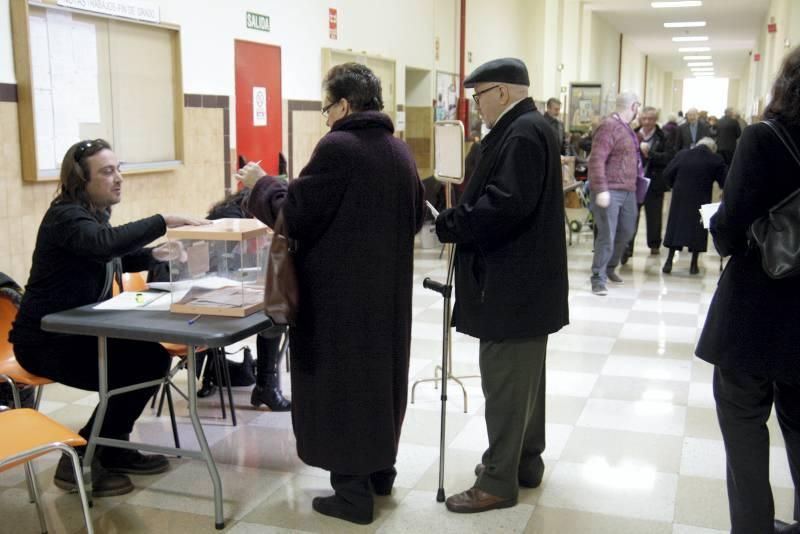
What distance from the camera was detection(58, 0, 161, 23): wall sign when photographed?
4879 millimetres

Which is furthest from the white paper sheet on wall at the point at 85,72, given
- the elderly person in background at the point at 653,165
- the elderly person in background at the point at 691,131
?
the elderly person in background at the point at 691,131

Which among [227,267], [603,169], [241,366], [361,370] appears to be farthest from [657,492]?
[603,169]

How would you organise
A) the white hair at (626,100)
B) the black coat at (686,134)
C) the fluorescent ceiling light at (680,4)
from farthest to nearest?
the fluorescent ceiling light at (680,4)
the black coat at (686,134)
the white hair at (626,100)

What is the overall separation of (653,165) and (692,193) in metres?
1.07

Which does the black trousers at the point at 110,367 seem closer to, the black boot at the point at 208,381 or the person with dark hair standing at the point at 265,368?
the person with dark hair standing at the point at 265,368

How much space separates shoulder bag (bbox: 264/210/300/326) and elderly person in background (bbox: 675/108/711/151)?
29.6 ft

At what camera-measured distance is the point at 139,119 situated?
18.1ft

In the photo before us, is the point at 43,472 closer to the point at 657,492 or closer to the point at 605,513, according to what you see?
the point at 605,513

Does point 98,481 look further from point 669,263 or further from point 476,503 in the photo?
point 669,263

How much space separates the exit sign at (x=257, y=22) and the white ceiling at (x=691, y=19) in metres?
9.23

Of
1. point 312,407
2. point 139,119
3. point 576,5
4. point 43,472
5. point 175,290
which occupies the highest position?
point 576,5

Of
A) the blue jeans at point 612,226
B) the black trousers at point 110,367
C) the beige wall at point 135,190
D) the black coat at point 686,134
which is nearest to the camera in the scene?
the black trousers at point 110,367

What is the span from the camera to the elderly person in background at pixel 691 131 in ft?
36.3

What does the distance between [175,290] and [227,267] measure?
0.27m
